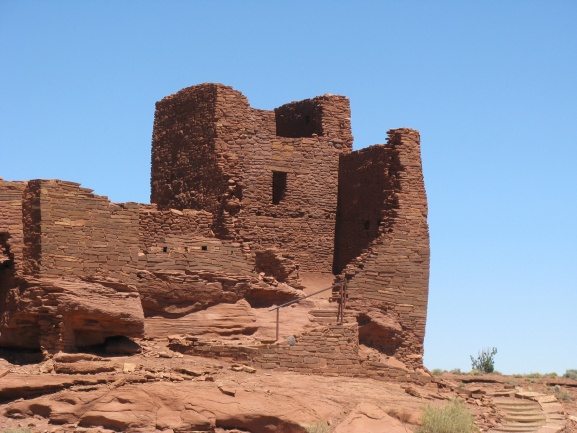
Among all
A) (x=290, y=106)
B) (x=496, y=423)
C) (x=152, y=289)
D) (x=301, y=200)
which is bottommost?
(x=496, y=423)

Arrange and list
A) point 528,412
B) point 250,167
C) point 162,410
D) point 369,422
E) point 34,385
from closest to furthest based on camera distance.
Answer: point 162,410 → point 369,422 → point 34,385 → point 528,412 → point 250,167

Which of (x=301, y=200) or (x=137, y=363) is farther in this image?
(x=301, y=200)

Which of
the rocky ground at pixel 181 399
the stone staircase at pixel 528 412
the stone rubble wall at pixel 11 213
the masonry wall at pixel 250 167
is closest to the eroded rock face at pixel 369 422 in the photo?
the rocky ground at pixel 181 399

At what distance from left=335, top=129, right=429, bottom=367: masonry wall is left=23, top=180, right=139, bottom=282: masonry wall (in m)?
6.28

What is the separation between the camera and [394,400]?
3206cm

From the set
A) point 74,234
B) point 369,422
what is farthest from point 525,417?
point 74,234

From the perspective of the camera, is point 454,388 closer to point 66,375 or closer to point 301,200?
point 301,200

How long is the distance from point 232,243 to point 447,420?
320 inches

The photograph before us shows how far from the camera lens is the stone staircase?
3309cm

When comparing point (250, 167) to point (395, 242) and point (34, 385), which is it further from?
point (34, 385)

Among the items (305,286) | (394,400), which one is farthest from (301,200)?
(394,400)

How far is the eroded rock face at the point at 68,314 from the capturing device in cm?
3206

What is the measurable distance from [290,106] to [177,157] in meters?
4.01

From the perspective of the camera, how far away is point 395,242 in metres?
36.7
